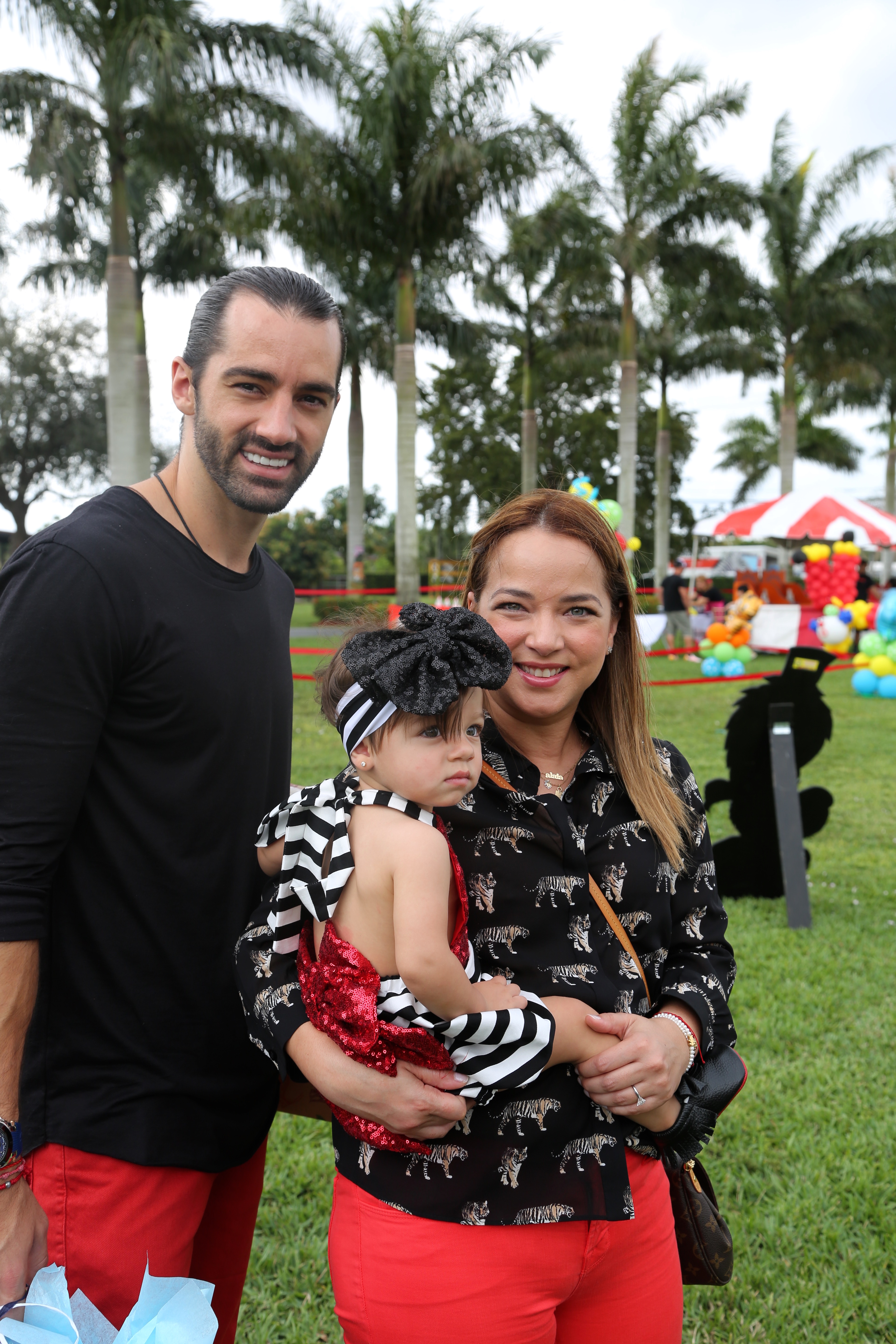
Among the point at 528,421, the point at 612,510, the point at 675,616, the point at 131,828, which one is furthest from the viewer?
the point at 528,421

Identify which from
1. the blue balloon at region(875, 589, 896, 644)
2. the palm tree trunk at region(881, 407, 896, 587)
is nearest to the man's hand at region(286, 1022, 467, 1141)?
the blue balloon at region(875, 589, 896, 644)

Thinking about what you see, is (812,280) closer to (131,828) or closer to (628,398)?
(628,398)

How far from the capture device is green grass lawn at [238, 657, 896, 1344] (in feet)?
9.68

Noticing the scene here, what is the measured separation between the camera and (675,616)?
20.2m

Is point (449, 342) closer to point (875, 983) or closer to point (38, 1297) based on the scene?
point (875, 983)

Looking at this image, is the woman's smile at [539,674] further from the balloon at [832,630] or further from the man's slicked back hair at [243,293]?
the balloon at [832,630]

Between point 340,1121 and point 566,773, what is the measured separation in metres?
0.79

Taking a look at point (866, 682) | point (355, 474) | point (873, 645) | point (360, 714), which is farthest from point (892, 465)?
point (360, 714)

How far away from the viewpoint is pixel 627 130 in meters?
21.9

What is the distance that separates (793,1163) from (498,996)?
2.88 m

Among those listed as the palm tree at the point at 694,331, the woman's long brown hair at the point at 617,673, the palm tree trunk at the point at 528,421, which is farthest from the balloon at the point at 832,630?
the woman's long brown hair at the point at 617,673

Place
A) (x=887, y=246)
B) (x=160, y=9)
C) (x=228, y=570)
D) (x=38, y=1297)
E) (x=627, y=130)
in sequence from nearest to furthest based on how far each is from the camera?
(x=38, y=1297)
(x=228, y=570)
(x=160, y=9)
(x=627, y=130)
(x=887, y=246)

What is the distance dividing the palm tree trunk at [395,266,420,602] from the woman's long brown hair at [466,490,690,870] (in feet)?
55.3

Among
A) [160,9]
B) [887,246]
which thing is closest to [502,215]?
[160,9]
